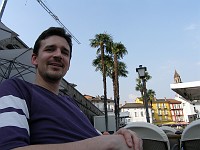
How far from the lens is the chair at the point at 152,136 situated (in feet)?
8.79

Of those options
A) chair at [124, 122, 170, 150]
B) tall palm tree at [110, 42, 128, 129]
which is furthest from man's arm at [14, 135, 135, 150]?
tall palm tree at [110, 42, 128, 129]

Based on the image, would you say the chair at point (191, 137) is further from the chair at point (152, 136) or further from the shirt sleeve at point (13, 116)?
the shirt sleeve at point (13, 116)

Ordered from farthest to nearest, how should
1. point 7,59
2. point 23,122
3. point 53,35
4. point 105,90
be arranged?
point 105,90
point 7,59
point 53,35
point 23,122

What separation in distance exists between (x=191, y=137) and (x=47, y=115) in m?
2.05

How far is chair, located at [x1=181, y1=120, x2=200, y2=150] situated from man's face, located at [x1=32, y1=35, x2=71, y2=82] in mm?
1739

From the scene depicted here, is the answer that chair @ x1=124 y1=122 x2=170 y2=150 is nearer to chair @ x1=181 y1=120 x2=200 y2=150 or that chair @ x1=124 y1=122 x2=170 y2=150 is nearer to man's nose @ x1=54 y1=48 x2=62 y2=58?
chair @ x1=181 y1=120 x2=200 y2=150

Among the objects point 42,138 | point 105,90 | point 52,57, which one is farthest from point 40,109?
Result: point 105,90

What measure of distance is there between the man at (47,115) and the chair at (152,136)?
1349 millimetres

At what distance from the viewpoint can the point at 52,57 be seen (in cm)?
163

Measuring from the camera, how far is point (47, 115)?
50.1 inches

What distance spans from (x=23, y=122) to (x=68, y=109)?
17.9 inches

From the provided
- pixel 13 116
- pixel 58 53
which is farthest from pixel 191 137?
pixel 13 116

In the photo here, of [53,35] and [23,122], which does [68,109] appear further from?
[53,35]

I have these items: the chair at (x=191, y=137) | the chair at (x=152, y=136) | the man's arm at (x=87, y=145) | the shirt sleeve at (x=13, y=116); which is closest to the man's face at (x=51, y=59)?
the shirt sleeve at (x=13, y=116)
